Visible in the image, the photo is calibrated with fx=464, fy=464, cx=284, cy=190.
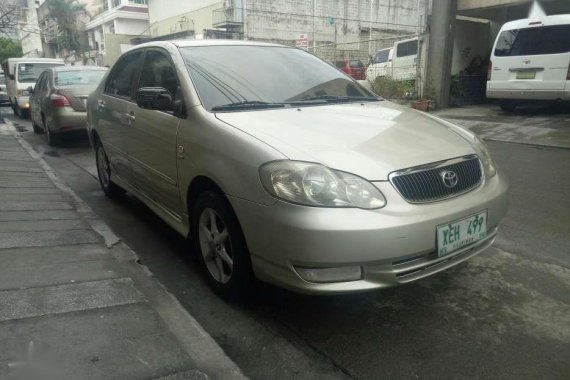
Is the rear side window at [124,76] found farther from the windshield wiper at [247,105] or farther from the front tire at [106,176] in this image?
the windshield wiper at [247,105]

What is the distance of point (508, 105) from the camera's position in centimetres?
1071

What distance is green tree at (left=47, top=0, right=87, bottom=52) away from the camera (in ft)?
127

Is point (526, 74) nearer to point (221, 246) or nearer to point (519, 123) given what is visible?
point (519, 123)

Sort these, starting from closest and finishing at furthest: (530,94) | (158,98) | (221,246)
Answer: (221,246) < (158,98) < (530,94)

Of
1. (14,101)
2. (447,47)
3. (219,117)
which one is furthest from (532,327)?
(14,101)

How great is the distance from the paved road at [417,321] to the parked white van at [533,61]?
653 cm

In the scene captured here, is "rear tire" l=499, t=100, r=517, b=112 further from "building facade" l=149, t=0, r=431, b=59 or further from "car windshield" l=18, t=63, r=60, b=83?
"car windshield" l=18, t=63, r=60, b=83

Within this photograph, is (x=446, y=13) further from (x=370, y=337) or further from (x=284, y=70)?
(x=370, y=337)

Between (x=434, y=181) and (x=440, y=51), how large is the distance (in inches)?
398

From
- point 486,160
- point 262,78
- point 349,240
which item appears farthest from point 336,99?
point 349,240

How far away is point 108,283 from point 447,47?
1076 centimetres

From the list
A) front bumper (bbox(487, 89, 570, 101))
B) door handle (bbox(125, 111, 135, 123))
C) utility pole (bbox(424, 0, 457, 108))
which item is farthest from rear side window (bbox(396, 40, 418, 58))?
door handle (bbox(125, 111, 135, 123))

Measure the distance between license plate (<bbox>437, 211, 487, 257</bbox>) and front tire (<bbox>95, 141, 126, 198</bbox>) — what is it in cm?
370

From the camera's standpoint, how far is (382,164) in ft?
7.79
